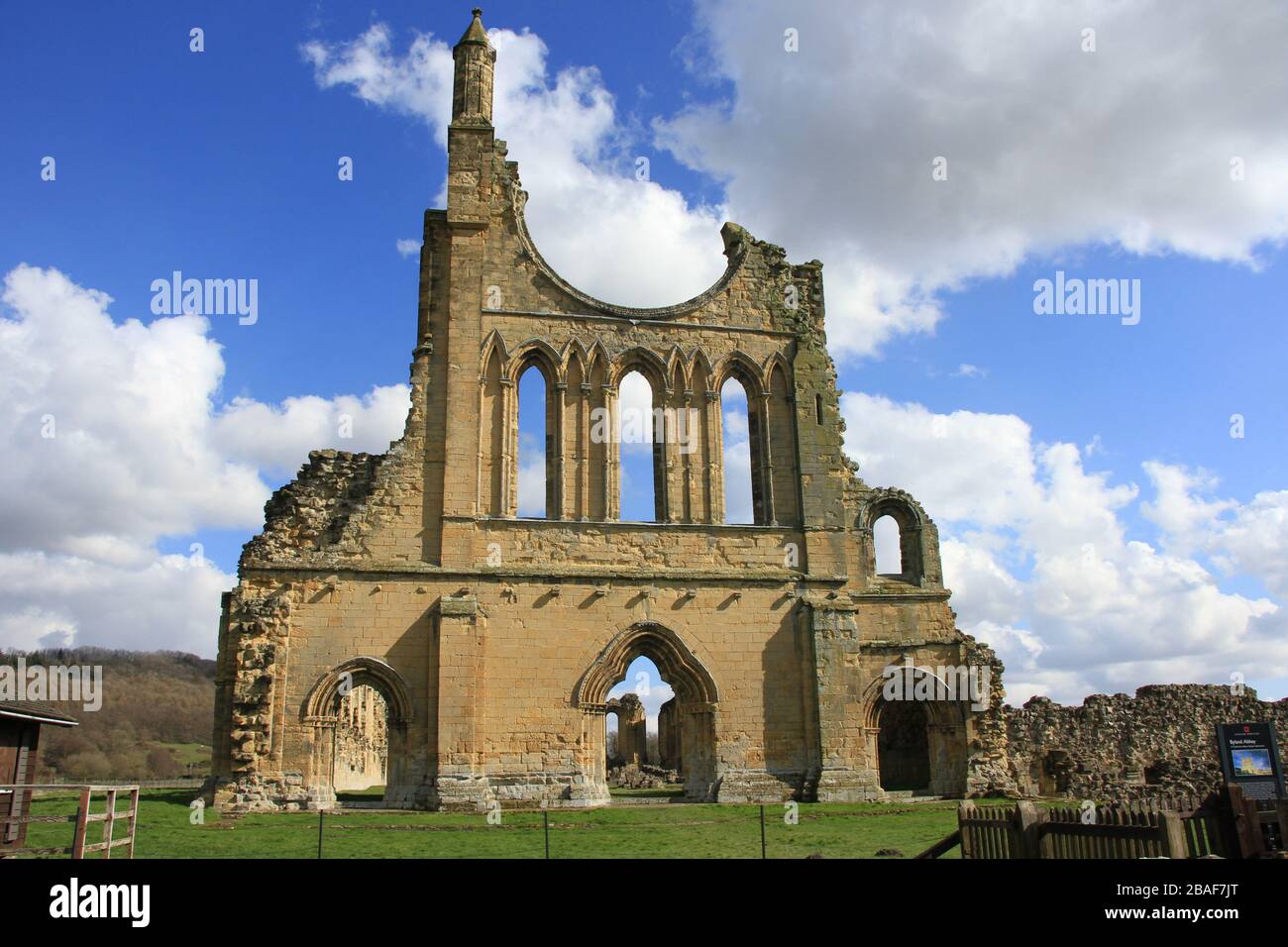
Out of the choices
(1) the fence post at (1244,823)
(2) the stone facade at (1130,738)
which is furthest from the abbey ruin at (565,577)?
(1) the fence post at (1244,823)

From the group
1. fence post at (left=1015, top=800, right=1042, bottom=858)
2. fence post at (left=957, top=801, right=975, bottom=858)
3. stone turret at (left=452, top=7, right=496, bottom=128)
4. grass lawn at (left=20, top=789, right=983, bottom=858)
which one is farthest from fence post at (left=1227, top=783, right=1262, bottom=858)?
stone turret at (left=452, top=7, right=496, bottom=128)

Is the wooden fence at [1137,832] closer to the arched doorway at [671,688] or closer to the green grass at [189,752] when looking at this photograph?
the arched doorway at [671,688]

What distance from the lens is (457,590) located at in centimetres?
2031

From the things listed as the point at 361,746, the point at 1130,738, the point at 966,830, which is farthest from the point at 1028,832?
the point at 361,746

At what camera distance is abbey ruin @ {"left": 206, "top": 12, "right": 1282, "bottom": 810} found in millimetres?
19594

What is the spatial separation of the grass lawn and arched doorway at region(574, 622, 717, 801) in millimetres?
1177

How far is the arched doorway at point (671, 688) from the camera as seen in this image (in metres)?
20.4

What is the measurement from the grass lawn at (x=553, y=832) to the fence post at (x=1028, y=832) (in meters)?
2.82

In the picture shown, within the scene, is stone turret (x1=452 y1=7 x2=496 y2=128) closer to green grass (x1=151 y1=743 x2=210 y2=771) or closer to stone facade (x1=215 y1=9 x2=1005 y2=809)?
stone facade (x1=215 y1=9 x2=1005 y2=809)

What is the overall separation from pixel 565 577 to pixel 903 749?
1079cm

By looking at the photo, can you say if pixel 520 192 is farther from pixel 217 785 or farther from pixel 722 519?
pixel 217 785

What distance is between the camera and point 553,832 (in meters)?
15.7
